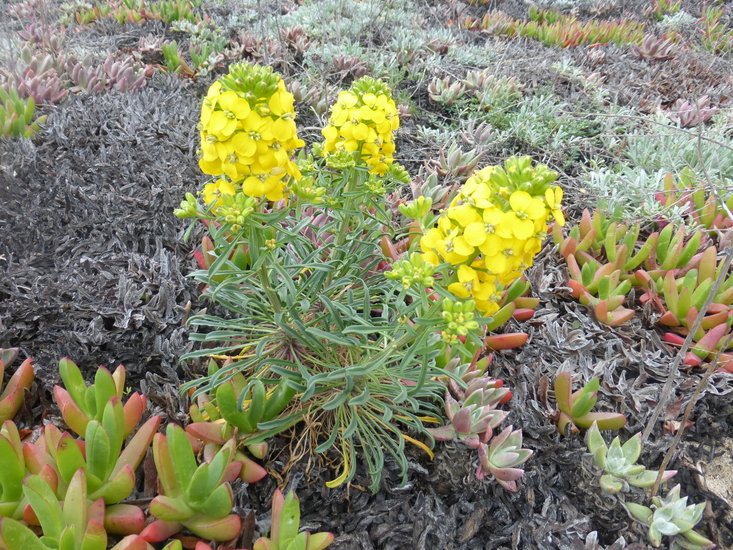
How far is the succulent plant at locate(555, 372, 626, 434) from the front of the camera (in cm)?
230

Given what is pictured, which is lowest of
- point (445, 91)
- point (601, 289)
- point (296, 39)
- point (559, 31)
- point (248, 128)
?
point (601, 289)

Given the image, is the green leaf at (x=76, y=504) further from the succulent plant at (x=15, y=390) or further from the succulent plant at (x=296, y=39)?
the succulent plant at (x=296, y=39)

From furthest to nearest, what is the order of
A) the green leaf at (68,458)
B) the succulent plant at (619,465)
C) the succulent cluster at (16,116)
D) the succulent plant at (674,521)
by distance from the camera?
1. the succulent cluster at (16,116)
2. the succulent plant at (619,465)
3. the succulent plant at (674,521)
4. the green leaf at (68,458)

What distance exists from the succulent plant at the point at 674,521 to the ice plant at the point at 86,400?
2244mm

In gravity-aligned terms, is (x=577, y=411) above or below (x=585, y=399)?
below

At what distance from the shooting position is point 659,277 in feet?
10.2

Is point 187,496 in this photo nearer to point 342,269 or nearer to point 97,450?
point 97,450

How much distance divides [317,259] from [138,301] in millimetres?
1159

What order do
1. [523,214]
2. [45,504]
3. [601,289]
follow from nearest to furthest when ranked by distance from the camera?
[523,214], [45,504], [601,289]

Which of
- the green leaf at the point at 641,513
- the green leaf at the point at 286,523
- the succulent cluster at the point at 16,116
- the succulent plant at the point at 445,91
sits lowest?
the green leaf at the point at 641,513

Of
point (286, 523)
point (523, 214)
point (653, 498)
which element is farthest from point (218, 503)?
point (653, 498)

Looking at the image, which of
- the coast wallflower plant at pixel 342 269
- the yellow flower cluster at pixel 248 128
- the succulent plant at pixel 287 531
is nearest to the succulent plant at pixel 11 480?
the coast wallflower plant at pixel 342 269

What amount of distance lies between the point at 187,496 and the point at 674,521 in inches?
81.6

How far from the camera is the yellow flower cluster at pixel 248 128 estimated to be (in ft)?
4.94
